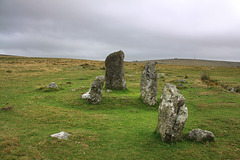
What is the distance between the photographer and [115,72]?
67.1ft

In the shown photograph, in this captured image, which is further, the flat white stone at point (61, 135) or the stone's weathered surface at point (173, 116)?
the flat white stone at point (61, 135)

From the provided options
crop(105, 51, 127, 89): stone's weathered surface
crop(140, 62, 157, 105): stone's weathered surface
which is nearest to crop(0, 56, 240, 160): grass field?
crop(140, 62, 157, 105): stone's weathered surface

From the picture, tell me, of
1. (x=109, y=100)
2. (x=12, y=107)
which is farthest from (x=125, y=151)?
(x=12, y=107)

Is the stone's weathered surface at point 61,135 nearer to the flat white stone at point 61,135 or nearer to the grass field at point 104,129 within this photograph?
the flat white stone at point 61,135

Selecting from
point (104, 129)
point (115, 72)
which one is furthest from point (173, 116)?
point (115, 72)

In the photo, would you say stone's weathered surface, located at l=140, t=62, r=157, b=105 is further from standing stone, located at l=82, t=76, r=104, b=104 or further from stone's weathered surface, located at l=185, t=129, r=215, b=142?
stone's weathered surface, located at l=185, t=129, r=215, b=142

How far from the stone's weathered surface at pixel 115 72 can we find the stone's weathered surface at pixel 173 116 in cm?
1224

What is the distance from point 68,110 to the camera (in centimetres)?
1307

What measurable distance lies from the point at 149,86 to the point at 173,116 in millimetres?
7604

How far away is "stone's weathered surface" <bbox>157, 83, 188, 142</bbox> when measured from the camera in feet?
26.1

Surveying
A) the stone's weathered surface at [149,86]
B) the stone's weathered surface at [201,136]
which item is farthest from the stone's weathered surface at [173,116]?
the stone's weathered surface at [149,86]

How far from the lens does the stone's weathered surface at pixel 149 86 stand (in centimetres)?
1530

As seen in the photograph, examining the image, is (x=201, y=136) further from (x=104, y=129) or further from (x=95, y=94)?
(x=95, y=94)

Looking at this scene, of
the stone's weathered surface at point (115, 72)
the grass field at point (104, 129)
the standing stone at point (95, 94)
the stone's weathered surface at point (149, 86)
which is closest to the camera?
the grass field at point (104, 129)
